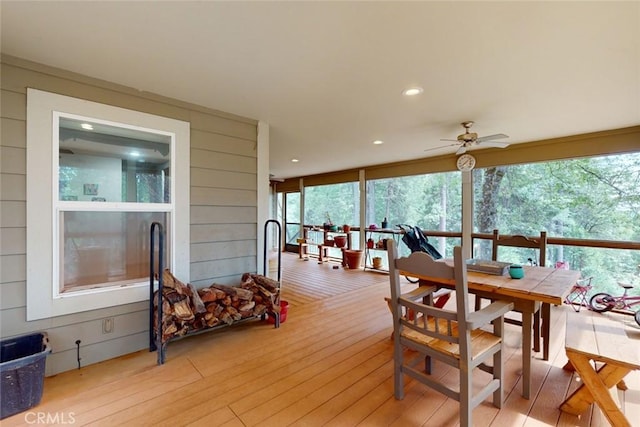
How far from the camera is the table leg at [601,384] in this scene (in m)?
1.55

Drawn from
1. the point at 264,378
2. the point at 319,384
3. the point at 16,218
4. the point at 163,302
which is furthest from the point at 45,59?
the point at 319,384

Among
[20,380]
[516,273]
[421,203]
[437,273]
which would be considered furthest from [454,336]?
[421,203]

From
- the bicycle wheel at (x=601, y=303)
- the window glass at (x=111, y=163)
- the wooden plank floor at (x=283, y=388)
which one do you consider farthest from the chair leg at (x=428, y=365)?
the bicycle wheel at (x=601, y=303)

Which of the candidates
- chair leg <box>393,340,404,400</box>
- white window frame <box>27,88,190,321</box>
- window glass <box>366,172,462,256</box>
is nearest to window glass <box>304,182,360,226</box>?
window glass <box>366,172,462,256</box>

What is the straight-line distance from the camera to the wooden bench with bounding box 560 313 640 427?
5.03 feet

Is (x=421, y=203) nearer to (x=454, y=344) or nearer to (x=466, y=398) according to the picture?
(x=454, y=344)

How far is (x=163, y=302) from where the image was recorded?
228 cm

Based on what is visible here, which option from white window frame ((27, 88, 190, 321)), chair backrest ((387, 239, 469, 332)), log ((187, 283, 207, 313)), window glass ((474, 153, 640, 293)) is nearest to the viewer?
chair backrest ((387, 239, 469, 332))

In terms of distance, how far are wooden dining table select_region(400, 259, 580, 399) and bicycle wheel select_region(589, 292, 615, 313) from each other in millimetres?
1966

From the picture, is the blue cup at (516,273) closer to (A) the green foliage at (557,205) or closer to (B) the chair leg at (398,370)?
(B) the chair leg at (398,370)

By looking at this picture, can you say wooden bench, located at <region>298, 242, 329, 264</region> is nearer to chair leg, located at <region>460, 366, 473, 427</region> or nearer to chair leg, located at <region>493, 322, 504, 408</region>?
chair leg, located at <region>493, 322, 504, 408</region>

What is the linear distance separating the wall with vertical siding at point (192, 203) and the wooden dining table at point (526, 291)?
7.17 ft

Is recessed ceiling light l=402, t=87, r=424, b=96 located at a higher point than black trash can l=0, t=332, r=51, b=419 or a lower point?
higher

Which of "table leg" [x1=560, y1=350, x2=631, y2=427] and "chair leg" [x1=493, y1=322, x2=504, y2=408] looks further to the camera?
"chair leg" [x1=493, y1=322, x2=504, y2=408]
